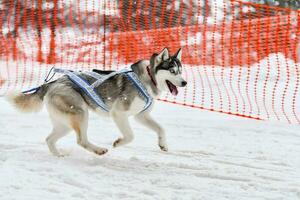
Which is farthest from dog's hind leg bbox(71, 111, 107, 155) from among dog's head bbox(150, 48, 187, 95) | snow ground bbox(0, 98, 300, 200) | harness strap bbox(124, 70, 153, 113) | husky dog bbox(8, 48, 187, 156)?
dog's head bbox(150, 48, 187, 95)

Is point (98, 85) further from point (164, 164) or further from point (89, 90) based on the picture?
point (164, 164)

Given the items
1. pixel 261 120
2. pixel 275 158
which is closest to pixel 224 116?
pixel 261 120

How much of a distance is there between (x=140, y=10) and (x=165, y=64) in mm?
7078

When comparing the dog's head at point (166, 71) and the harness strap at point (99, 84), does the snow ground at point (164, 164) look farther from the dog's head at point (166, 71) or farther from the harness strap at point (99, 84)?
the dog's head at point (166, 71)

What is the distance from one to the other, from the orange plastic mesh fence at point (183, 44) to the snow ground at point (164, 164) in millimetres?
1594

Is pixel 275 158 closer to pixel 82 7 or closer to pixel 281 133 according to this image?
pixel 281 133

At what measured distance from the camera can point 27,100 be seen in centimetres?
484

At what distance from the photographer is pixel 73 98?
4.57 meters

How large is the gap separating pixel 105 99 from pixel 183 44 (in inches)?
232

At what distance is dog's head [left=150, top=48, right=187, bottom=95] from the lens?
4707mm

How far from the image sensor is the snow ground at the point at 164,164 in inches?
139

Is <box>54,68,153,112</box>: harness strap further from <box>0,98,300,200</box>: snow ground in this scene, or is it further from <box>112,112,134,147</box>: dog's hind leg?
<box>0,98,300,200</box>: snow ground

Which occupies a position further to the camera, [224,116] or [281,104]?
[281,104]

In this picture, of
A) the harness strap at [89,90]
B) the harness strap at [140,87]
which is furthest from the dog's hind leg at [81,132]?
the harness strap at [140,87]
